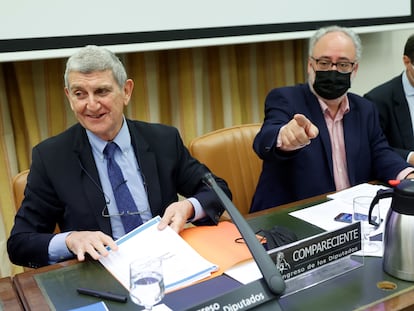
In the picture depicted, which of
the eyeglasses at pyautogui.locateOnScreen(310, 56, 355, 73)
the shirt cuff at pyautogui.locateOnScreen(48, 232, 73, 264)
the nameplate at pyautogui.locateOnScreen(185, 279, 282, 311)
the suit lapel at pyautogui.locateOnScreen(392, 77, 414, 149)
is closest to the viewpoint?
the nameplate at pyautogui.locateOnScreen(185, 279, 282, 311)

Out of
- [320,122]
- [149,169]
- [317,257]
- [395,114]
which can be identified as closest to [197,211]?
[149,169]


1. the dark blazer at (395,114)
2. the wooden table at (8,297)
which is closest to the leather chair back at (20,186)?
the wooden table at (8,297)

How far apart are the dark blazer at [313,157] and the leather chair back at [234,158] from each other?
0.13m

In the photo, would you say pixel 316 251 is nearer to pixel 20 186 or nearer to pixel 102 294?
pixel 102 294

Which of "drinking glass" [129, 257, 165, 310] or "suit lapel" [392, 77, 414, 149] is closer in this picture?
"drinking glass" [129, 257, 165, 310]

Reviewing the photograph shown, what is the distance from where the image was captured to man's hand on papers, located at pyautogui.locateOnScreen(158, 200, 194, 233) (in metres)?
1.36

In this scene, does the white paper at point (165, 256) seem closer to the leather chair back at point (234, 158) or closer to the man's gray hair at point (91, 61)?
the man's gray hair at point (91, 61)

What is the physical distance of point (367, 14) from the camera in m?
2.94

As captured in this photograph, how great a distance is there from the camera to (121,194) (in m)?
1.55

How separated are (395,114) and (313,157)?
66 cm

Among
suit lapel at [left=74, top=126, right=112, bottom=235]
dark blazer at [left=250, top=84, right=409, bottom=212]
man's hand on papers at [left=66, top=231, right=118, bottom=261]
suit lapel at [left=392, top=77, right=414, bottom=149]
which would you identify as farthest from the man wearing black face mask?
man's hand on papers at [left=66, top=231, right=118, bottom=261]

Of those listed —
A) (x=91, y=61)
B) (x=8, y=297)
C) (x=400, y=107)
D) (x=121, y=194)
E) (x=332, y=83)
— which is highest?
(x=91, y=61)

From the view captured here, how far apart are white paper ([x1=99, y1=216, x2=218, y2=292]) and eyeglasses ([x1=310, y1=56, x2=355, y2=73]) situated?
0.94 meters

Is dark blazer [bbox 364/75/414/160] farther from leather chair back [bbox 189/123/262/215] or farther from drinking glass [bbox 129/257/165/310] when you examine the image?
drinking glass [bbox 129/257/165/310]
